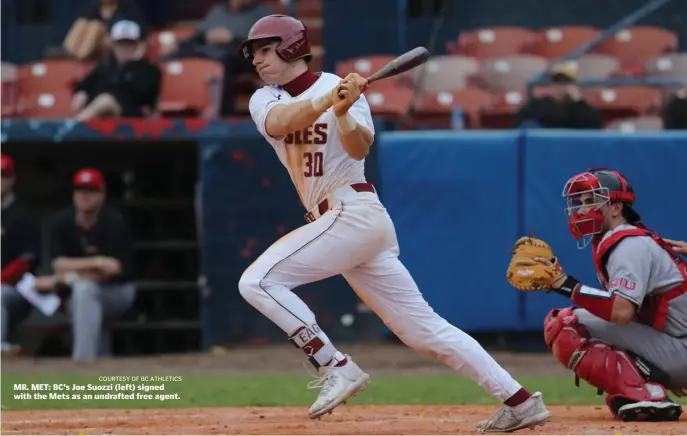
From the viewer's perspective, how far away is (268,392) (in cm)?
772

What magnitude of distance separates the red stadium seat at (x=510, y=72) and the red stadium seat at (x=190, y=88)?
2659 mm

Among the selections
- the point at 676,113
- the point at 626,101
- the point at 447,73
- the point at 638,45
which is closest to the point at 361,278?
the point at 676,113

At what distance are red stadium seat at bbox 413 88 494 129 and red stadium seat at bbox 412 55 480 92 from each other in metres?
0.20

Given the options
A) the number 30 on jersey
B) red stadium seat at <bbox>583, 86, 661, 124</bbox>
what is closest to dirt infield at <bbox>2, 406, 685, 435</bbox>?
the number 30 on jersey

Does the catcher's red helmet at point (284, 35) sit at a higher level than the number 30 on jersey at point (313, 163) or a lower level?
higher

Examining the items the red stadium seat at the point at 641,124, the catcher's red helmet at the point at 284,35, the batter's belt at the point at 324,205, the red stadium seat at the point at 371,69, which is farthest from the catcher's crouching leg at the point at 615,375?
the red stadium seat at the point at 371,69

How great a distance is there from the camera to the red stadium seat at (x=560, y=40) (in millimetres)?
12711

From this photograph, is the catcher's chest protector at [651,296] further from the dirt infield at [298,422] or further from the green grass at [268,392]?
the green grass at [268,392]

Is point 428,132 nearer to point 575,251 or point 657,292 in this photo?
point 575,251

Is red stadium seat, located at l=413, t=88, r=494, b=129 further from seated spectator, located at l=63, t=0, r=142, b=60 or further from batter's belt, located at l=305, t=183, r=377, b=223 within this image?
batter's belt, located at l=305, t=183, r=377, b=223

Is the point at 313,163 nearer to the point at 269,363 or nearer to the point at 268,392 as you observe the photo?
the point at 268,392

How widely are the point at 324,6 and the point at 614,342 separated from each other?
7.75 m

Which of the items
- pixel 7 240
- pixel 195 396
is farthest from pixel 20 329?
pixel 195 396

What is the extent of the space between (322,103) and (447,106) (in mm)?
6724
